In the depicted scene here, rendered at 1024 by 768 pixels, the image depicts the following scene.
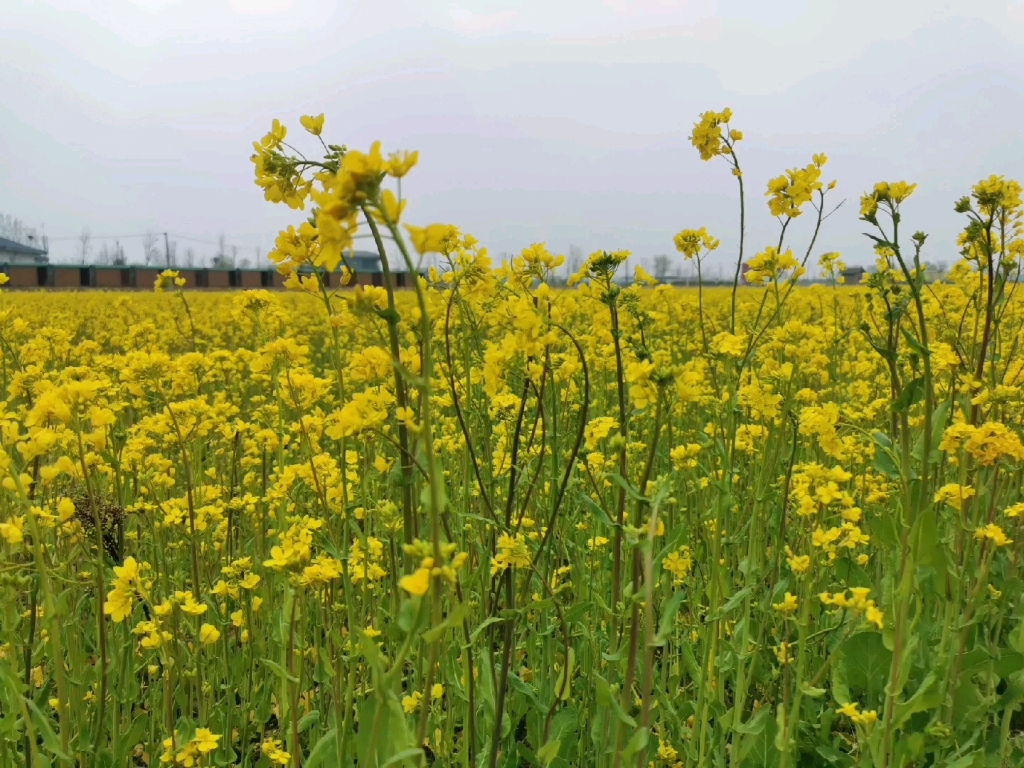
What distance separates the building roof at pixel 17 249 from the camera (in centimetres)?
6716

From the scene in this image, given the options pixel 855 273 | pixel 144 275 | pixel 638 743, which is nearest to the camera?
pixel 638 743

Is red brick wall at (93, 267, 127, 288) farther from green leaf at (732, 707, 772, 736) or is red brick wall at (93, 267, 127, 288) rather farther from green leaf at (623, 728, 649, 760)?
green leaf at (623, 728, 649, 760)

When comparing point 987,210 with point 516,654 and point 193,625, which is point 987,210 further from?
point 193,625

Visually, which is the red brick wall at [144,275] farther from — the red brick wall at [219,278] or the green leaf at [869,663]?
the green leaf at [869,663]

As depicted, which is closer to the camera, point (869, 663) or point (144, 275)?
point (869, 663)

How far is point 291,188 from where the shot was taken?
1.47 metres

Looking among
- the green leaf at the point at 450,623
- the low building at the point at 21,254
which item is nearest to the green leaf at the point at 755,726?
the green leaf at the point at 450,623

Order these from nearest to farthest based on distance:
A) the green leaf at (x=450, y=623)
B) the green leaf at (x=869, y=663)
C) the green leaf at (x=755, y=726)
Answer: the green leaf at (x=450, y=623) → the green leaf at (x=755, y=726) → the green leaf at (x=869, y=663)

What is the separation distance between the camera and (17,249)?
240 feet

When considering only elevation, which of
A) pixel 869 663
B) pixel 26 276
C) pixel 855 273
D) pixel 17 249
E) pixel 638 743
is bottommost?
pixel 869 663

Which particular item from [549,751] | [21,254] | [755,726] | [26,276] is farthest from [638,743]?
[21,254]

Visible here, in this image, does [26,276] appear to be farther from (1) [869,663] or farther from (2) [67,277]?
(1) [869,663]

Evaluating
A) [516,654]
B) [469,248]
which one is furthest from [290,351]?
[516,654]

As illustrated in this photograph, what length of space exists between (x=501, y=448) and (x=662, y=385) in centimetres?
160
